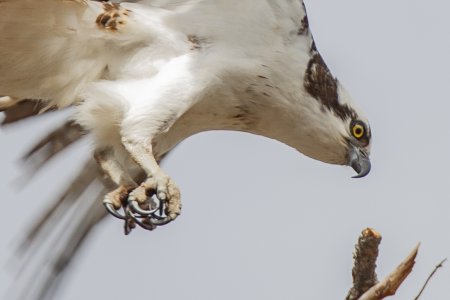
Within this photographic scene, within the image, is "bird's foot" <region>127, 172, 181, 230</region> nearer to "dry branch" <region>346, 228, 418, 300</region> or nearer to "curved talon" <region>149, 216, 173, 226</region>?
"curved talon" <region>149, 216, 173, 226</region>

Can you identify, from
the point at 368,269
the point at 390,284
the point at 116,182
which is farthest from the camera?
the point at 116,182

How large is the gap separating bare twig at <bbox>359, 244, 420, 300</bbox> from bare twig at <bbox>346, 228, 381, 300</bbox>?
10 cm

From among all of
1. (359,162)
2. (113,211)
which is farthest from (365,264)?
(359,162)

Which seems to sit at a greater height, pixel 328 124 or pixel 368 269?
pixel 368 269

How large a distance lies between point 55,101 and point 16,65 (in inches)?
14.3

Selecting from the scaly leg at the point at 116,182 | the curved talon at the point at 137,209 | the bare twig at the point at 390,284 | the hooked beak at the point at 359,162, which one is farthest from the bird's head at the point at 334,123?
the bare twig at the point at 390,284

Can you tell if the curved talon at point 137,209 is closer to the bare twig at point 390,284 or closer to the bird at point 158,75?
the bird at point 158,75

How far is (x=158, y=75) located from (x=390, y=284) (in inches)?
89.2

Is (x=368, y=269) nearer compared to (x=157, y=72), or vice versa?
(x=368, y=269)

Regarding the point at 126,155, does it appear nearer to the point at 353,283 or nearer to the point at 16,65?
the point at 16,65

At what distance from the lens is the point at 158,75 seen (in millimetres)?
7555

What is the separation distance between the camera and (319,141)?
820 centimetres

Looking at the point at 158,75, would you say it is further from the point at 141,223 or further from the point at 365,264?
the point at 365,264

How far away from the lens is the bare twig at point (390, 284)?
5.91m
